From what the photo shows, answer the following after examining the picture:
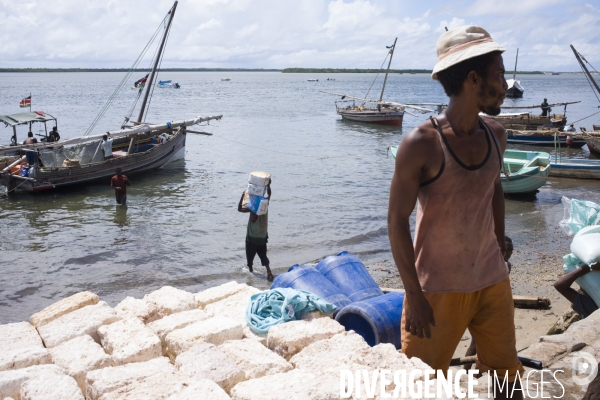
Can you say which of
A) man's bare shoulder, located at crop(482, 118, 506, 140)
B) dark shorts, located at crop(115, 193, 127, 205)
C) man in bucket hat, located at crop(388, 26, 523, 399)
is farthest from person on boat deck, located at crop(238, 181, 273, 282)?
dark shorts, located at crop(115, 193, 127, 205)

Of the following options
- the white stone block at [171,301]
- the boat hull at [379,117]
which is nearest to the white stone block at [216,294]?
the white stone block at [171,301]

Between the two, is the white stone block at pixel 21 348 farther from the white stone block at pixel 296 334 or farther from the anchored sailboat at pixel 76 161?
the anchored sailboat at pixel 76 161

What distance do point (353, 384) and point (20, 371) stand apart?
2.25 m

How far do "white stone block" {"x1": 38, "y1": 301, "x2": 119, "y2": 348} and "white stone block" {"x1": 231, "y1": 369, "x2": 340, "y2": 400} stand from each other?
1.75 metres

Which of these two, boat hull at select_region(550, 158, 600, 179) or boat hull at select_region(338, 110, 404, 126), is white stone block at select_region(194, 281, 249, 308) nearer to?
boat hull at select_region(550, 158, 600, 179)

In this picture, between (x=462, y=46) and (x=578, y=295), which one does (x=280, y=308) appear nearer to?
(x=462, y=46)

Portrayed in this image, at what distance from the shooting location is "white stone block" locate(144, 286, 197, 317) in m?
4.88

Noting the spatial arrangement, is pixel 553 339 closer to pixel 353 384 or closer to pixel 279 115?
pixel 353 384

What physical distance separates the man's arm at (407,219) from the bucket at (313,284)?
2.51m

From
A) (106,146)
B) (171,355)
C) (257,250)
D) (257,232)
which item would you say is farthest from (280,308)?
(106,146)

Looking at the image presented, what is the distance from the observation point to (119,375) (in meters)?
3.51

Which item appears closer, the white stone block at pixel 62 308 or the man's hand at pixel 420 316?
the man's hand at pixel 420 316

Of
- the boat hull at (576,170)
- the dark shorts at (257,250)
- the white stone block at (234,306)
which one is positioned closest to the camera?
the white stone block at (234,306)

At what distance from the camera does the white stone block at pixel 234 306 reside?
4977mm
